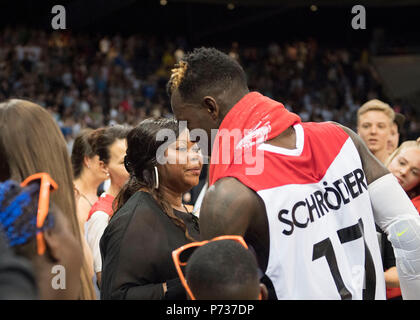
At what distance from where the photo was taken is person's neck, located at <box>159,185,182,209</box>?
2251mm

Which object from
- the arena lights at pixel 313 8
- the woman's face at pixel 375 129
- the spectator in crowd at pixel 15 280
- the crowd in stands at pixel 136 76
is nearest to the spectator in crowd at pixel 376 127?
the woman's face at pixel 375 129

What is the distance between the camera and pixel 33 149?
140 centimetres

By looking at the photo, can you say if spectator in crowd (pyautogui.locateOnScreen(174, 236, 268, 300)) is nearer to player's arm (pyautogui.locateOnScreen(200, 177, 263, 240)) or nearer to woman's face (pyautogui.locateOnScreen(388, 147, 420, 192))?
player's arm (pyautogui.locateOnScreen(200, 177, 263, 240))

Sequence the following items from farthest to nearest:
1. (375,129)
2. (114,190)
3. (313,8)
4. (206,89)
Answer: (313,8) < (375,129) < (114,190) < (206,89)

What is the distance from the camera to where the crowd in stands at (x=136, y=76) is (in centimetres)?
1140

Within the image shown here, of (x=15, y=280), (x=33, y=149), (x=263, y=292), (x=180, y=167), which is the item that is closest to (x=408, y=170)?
(x=180, y=167)

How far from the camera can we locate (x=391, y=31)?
737 inches

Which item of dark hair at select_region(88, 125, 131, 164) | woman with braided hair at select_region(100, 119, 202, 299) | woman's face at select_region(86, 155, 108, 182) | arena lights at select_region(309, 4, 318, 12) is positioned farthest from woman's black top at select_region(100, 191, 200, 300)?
arena lights at select_region(309, 4, 318, 12)

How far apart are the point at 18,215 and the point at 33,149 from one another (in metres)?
0.28

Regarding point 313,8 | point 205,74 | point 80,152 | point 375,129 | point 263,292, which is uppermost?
point 313,8

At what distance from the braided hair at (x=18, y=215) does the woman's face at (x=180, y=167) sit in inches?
41.2

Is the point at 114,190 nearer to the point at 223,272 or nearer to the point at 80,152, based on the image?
the point at 80,152

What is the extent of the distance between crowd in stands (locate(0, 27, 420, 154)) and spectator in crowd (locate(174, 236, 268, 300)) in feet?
25.8

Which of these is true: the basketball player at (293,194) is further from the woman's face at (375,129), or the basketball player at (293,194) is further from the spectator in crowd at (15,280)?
the woman's face at (375,129)
